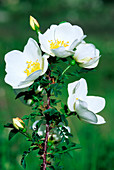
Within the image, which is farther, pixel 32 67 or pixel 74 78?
pixel 74 78

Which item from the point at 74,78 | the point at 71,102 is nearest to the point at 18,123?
the point at 71,102

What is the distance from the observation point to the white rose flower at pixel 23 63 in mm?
791

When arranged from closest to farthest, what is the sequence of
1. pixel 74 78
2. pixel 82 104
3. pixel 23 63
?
pixel 82 104
pixel 23 63
pixel 74 78

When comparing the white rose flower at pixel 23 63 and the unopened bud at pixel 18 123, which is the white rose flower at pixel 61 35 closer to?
the white rose flower at pixel 23 63

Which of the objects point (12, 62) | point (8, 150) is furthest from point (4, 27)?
point (12, 62)

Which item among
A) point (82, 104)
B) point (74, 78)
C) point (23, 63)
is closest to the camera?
point (82, 104)

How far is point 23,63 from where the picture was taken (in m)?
0.85

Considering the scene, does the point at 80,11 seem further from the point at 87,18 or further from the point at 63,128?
the point at 63,128

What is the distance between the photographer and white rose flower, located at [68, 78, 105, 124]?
0.74 meters

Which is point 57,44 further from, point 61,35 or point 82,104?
point 82,104

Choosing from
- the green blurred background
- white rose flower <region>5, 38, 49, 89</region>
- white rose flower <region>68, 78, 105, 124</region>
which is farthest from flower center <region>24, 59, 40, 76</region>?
the green blurred background

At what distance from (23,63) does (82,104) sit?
216mm

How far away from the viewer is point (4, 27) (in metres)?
6.37

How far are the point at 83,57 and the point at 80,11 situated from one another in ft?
25.8
